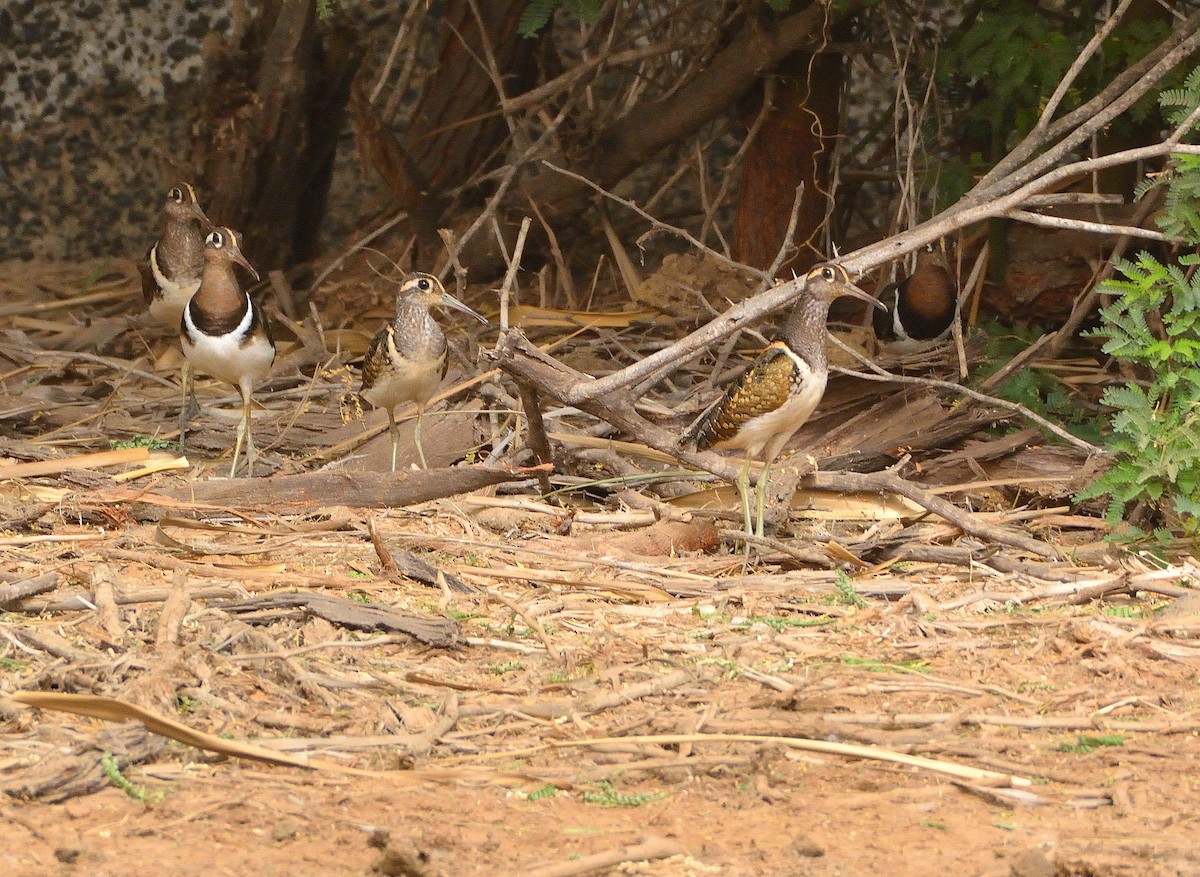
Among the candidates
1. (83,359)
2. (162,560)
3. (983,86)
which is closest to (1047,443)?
(983,86)

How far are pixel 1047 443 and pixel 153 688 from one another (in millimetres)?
4181

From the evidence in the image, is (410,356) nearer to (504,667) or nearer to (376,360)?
(376,360)

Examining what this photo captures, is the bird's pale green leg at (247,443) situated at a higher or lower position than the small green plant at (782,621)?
lower

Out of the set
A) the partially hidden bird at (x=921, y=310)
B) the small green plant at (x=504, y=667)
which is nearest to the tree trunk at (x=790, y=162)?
the partially hidden bird at (x=921, y=310)

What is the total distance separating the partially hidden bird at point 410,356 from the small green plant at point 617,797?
3.51 meters

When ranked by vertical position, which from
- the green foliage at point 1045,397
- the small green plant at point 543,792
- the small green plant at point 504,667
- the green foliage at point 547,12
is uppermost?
the green foliage at point 547,12

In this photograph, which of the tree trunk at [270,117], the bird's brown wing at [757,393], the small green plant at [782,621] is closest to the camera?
the small green plant at [782,621]

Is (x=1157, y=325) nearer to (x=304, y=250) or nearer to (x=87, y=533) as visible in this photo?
(x=87, y=533)

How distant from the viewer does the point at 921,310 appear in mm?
7449

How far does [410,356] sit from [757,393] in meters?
1.72

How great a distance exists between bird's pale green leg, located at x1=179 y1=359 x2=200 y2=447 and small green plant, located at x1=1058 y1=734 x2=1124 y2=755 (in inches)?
189

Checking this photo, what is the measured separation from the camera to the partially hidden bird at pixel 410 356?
6.49 metres

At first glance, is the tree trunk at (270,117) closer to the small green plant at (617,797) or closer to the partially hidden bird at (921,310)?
the partially hidden bird at (921,310)

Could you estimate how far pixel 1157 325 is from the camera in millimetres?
5496
